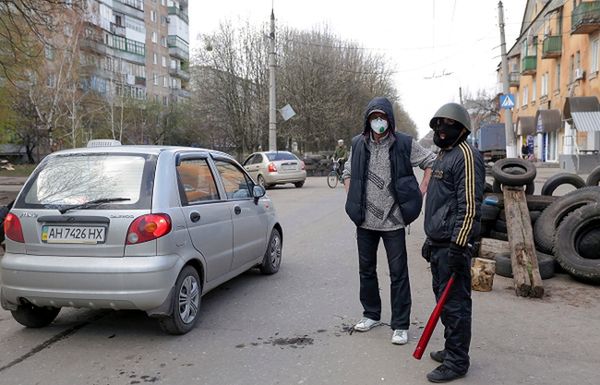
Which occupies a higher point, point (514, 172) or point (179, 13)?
point (179, 13)

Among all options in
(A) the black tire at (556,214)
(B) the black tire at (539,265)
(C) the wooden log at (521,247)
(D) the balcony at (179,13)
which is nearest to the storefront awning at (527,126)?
(A) the black tire at (556,214)

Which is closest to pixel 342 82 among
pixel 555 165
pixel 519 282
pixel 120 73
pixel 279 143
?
pixel 279 143

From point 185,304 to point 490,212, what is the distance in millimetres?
4659

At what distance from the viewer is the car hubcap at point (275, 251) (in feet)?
22.3

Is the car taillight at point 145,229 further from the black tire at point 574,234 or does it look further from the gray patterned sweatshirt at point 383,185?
the black tire at point 574,234

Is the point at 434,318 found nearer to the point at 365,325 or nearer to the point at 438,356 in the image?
the point at 438,356

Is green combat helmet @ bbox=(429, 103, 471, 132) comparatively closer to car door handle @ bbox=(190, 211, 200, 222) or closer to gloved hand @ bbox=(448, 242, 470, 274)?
gloved hand @ bbox=(448, 242, 470, 274)

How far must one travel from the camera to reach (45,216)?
4406 millimetres

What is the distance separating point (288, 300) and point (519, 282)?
2495 mm

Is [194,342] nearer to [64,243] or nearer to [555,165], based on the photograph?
[64,243]

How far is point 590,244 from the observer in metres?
6.42

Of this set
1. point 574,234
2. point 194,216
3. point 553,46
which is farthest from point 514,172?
point 553,46

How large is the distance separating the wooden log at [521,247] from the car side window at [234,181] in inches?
124

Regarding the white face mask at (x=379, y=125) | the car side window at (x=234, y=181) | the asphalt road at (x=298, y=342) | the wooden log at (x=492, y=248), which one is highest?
the white face mask at (x=379, y=125)
